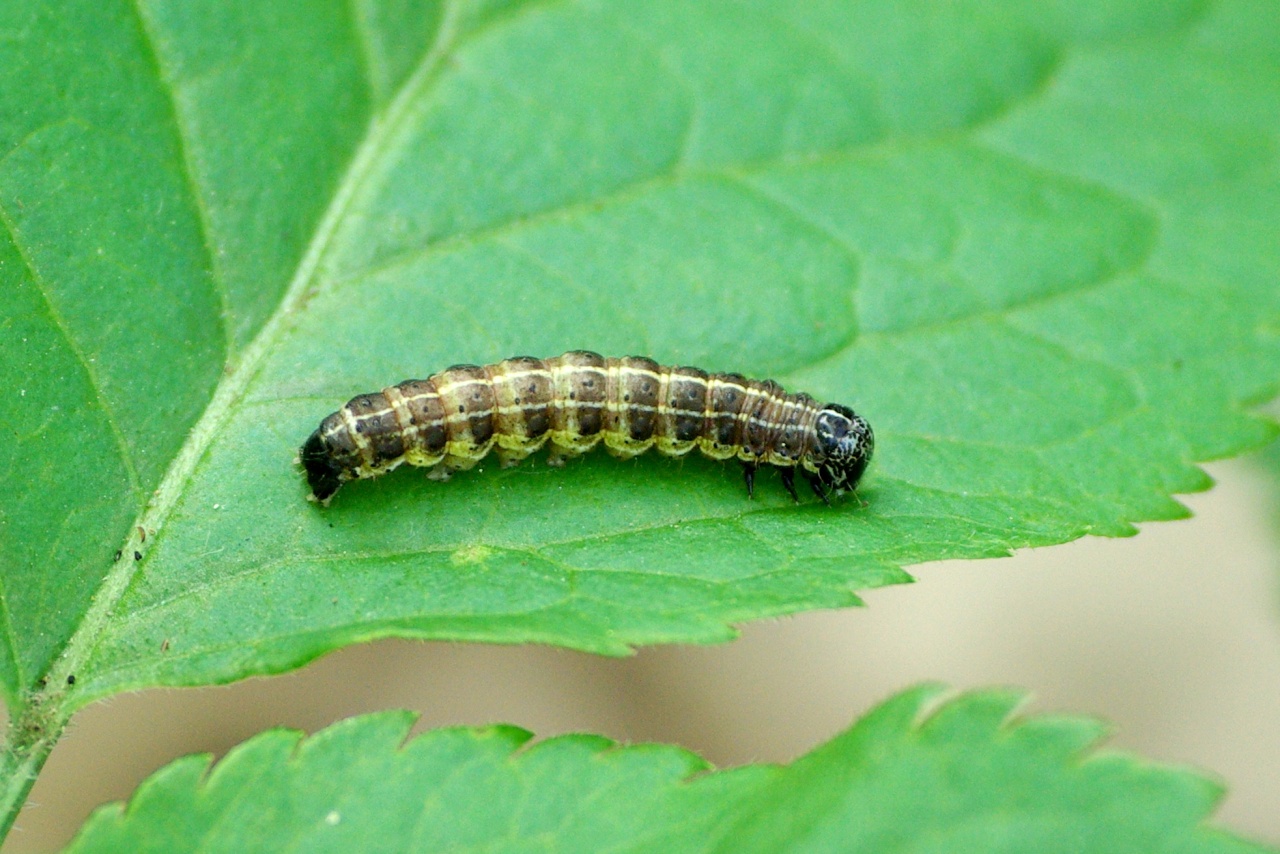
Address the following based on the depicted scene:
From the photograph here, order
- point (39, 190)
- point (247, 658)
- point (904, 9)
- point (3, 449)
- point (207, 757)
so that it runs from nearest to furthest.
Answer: point (207, 757)
point (247, 658)
point (3, 449)
point (39, 190)
point (904, 9)

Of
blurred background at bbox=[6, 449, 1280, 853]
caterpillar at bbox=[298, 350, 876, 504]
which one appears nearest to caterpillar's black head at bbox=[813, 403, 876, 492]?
caterpillar at bbox=[298, 350, 876, 504]

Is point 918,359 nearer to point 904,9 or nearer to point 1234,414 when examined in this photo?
point 1234,414

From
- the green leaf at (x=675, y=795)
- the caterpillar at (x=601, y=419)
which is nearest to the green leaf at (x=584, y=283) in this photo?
the caterpillar at (x=601, y=419)

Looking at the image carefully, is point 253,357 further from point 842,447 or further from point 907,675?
point 907,675

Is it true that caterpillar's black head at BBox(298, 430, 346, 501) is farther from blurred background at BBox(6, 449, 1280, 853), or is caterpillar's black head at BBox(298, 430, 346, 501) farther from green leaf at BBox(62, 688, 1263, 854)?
blurred background at BBox(6, 449, 1280, 853)

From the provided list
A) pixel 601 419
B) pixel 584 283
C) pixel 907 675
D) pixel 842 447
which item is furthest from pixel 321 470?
A: pixel 907 675

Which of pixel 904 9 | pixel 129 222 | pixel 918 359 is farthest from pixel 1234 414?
pixel 129 222
